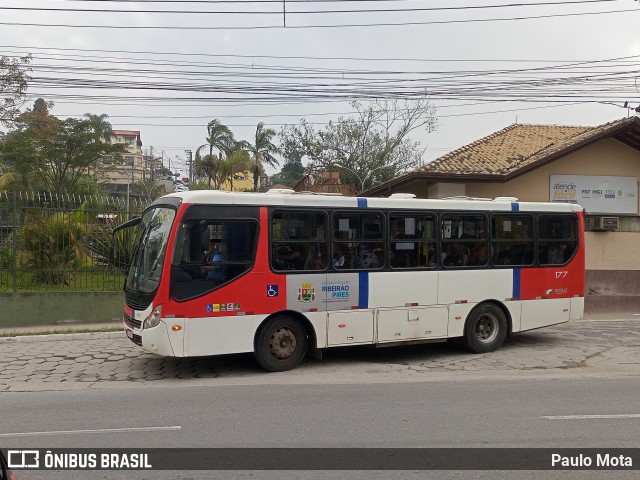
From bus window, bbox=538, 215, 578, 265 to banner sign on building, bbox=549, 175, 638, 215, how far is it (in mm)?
6102

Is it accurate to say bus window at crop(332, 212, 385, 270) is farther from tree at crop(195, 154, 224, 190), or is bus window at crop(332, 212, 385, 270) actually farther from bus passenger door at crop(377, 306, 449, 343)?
tree at crop(195, 154, 224, 190)

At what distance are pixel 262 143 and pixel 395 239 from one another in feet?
103

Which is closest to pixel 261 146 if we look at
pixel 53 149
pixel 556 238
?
pixel 53 149

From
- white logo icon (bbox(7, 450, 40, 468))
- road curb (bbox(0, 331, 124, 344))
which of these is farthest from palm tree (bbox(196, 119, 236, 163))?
white logo icon (bbox(7, 450, 40, 468))

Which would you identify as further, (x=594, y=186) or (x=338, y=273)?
(x=594, y=186)

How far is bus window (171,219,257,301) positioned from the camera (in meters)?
8.42

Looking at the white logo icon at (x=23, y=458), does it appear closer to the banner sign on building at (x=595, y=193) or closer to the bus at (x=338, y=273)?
the bus at (x=338, y=273)

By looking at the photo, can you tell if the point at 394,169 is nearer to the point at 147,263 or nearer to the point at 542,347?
the point at 542,347

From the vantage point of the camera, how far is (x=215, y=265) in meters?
8.64

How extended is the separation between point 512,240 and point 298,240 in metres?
4.27

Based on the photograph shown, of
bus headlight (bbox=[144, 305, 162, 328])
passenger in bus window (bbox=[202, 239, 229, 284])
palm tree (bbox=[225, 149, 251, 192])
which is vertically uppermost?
palm tree (bbox=[225, 149, 251, 192])

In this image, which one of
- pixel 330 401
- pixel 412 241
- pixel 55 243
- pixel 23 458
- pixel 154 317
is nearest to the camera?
pixel 23 458

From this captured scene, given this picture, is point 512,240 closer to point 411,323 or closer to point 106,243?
point 411,323

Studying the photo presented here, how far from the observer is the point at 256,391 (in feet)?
25.7
